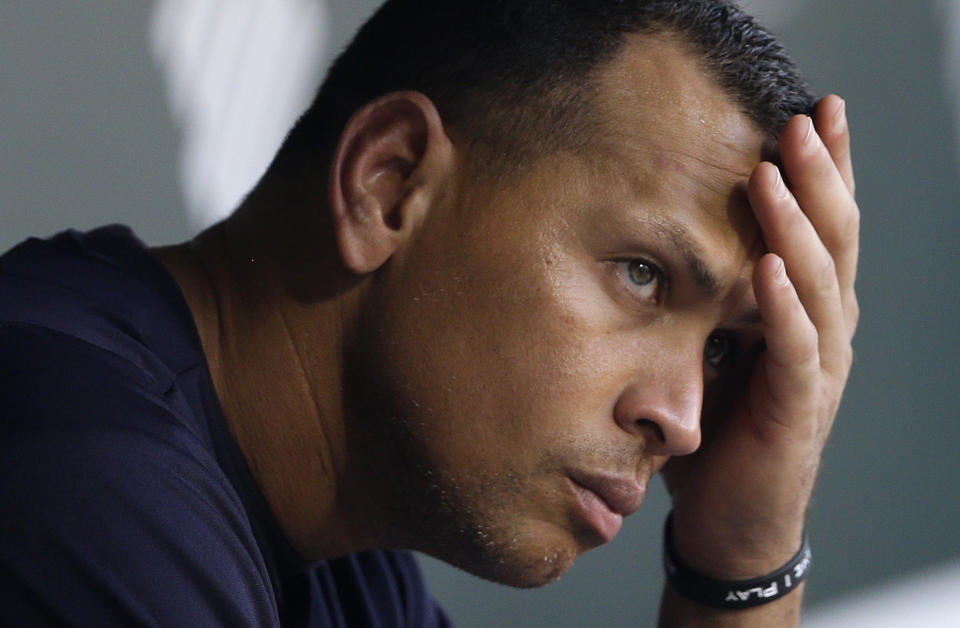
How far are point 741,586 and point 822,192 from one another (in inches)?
21.5

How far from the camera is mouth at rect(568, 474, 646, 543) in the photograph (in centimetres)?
108

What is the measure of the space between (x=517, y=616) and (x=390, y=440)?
1.20 metres

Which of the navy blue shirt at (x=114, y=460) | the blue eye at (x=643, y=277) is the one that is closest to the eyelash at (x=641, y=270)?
the blue eye at (x=643, y=277)

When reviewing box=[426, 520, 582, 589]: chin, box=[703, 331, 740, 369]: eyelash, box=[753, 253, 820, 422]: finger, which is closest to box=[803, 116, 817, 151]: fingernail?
box=[753, 253, 820, 422]: finger

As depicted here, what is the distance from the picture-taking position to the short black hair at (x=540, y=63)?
1.08 m

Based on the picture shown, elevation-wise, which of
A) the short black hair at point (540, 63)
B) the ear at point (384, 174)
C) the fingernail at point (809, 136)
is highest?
the short black hair at point (540, 63)

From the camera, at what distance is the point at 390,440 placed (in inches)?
43.5

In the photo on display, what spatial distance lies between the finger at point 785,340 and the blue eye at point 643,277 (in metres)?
0.12

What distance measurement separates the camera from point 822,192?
1198mm

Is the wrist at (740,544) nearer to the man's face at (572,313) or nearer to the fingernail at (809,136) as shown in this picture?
the man's face at (572,313)

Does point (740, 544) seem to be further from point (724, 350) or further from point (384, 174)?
point (384, 174)

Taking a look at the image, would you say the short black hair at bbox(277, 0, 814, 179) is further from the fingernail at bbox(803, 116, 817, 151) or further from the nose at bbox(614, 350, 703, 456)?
the nose at bbox(614, 350, 703, 456)

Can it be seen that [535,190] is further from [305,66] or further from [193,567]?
[305,66]

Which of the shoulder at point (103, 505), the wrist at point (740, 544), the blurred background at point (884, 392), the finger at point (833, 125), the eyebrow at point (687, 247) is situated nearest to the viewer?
the shoulder at point (103, 505)
